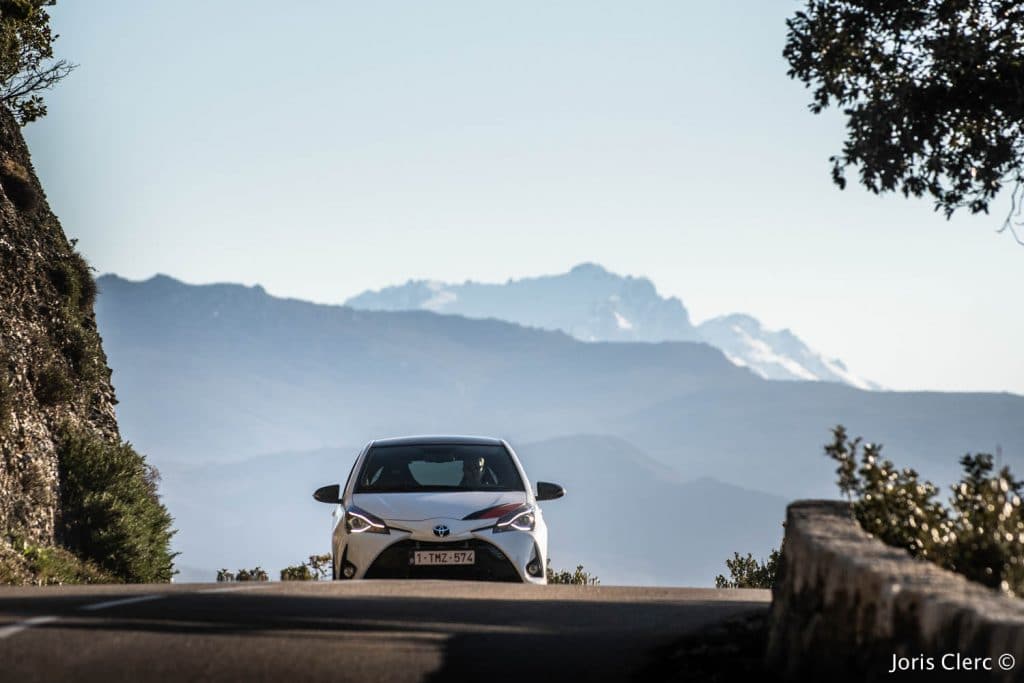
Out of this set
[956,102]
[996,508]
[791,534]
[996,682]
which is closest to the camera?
[996,682]

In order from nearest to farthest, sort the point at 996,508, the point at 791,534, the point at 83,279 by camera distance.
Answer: the point at 791,534 → the point at 996,508 → the point at 83,279

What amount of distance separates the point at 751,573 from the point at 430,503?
12.8m

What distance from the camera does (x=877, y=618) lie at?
531cm

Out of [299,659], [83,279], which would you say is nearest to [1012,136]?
[299,659]

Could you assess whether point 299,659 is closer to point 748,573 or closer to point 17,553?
point 17,553

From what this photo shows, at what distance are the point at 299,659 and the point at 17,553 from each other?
11291 millimetres

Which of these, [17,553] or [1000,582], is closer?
[1000,582]

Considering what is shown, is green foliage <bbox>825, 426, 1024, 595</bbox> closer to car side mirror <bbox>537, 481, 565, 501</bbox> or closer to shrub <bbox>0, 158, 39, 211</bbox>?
car side mirror <bbox>537, 481, 565, 501</bbox>

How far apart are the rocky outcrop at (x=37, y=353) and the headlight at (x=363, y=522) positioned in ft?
19.6

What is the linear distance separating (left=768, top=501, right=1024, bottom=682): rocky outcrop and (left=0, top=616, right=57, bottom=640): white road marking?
12.6 feet

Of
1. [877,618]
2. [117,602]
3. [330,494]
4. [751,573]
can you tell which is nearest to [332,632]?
[117,602]

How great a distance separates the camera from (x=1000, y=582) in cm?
705

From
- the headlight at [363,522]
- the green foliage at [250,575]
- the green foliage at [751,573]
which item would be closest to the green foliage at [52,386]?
the green foliage at [250,575]

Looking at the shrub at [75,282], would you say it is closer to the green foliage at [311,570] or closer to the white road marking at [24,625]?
the green foliage at [311,570]
